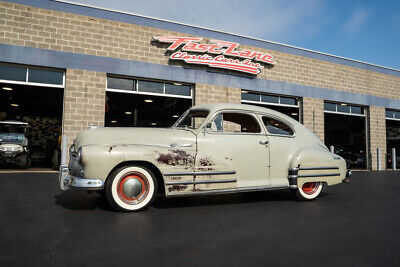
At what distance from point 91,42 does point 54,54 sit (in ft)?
4.45

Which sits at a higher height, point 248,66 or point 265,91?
point 248,66

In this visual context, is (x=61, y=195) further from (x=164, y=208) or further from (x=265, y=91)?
(x=265, y=91)

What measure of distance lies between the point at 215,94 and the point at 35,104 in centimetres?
1251

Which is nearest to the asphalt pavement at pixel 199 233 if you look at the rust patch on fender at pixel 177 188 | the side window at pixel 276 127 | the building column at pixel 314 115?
the rust patch on fender at pixel 177 188

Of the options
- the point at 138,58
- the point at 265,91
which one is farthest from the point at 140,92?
the point at 265,91

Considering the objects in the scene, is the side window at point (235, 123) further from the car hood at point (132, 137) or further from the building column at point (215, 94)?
the building column at point (215, 94)

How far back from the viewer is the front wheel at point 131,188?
3.91 metres

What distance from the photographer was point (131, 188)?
399 cm

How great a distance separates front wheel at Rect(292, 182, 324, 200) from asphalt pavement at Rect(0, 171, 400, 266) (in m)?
0.23

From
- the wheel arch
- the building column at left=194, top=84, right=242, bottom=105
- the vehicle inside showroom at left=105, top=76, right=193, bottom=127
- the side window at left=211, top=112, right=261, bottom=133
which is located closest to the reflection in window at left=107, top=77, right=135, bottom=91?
the vehicle inside showroom at left=105, top=76, right=193, bottom=127

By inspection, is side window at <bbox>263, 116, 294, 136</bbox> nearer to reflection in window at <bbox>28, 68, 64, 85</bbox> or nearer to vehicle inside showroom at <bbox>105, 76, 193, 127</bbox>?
vehicle inside showroom at <bbox>105, 76, 193, 127</bbox>

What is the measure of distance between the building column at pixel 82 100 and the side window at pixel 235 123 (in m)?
6.83

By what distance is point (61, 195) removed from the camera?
529 centimetres

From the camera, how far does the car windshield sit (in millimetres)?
4867
